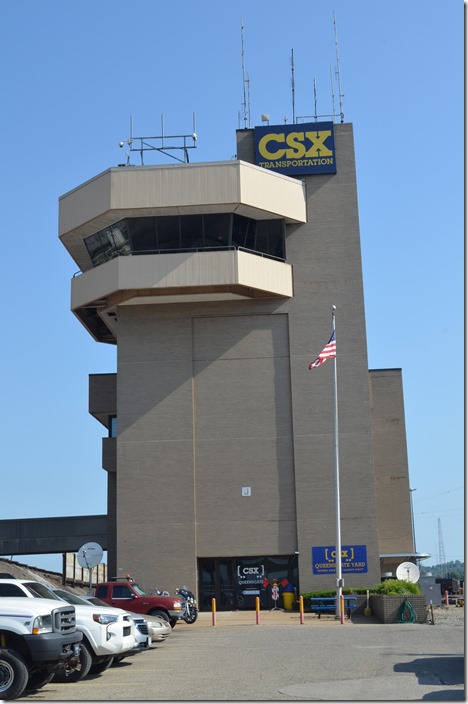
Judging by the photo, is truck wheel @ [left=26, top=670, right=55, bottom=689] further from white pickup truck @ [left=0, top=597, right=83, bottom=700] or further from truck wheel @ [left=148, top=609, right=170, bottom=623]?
truck wheel @ [left=148, top=609, right=170, bottom=623]

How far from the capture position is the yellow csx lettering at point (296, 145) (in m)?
46.4

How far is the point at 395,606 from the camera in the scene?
33594 millimetres

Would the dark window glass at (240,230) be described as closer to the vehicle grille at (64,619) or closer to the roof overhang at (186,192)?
the roof overhang at (186,192)

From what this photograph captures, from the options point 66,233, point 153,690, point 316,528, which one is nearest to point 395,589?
point 316,528

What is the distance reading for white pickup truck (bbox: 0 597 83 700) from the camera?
14805 mm

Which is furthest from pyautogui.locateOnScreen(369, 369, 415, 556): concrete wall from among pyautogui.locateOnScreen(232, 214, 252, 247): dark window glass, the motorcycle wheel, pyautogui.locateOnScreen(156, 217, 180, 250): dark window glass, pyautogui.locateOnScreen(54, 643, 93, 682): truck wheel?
pyautogui.locateOnScreen(54, 643, 93, 682): truck wheel

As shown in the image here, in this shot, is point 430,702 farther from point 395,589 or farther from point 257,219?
point 257,219

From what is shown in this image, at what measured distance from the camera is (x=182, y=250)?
144ft

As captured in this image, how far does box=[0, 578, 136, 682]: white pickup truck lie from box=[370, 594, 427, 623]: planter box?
1604 centimetres

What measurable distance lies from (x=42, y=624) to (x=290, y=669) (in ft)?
18.5

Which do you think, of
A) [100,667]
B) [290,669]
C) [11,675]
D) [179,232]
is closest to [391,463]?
[179,232]

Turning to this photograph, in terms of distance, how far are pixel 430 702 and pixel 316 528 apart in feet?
94.6

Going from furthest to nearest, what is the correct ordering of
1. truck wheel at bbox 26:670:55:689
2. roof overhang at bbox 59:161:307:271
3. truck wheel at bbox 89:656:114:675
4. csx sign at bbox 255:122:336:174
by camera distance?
1. csx sign at bbox 255:122:336:174
2. roof overhang at bbox 59:161:307:271
3. truck wheel at bbox 89:656:114:675
4. truck wheel at bbox 26:670:55:689

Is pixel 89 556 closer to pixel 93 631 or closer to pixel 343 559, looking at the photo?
pixel 343 559
